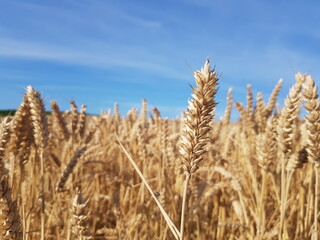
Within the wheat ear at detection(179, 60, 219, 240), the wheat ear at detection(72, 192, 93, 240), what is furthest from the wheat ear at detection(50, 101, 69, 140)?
the wheat ear at detection(179, 60, 219, 240)

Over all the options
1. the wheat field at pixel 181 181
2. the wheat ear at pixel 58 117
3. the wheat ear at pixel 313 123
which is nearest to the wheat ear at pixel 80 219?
the wheat field at pixel 181 181

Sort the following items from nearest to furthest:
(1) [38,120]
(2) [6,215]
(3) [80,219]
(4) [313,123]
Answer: (2) [6,215] → (3) [80,219] → (4) [313,123] → (1) [38,120]

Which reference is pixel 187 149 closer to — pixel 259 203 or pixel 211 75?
pixel 211 75

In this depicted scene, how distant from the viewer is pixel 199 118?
817mm

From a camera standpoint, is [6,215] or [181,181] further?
[181,181]

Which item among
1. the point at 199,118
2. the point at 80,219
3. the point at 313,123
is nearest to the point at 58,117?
the point at 80,219

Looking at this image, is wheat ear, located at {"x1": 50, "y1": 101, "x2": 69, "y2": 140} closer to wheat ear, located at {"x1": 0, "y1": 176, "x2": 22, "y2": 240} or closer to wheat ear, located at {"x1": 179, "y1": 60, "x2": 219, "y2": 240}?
wheat ear, located at {"x1": 0, "y1": 176, "x2": 22, "y2": 240}

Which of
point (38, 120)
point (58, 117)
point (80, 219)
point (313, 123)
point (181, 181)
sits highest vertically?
point (58, 117)

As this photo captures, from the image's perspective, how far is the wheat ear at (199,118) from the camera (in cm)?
81

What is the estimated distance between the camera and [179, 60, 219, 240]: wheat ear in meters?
0.81

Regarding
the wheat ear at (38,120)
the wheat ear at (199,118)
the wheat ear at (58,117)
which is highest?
the wheat ear at (58,117)

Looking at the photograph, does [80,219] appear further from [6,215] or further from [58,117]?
[58,117]

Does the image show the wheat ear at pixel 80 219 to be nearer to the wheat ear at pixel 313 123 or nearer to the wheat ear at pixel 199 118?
the wheat ear at pixel 199 118

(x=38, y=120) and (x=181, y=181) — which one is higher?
(x=38, y=120)
